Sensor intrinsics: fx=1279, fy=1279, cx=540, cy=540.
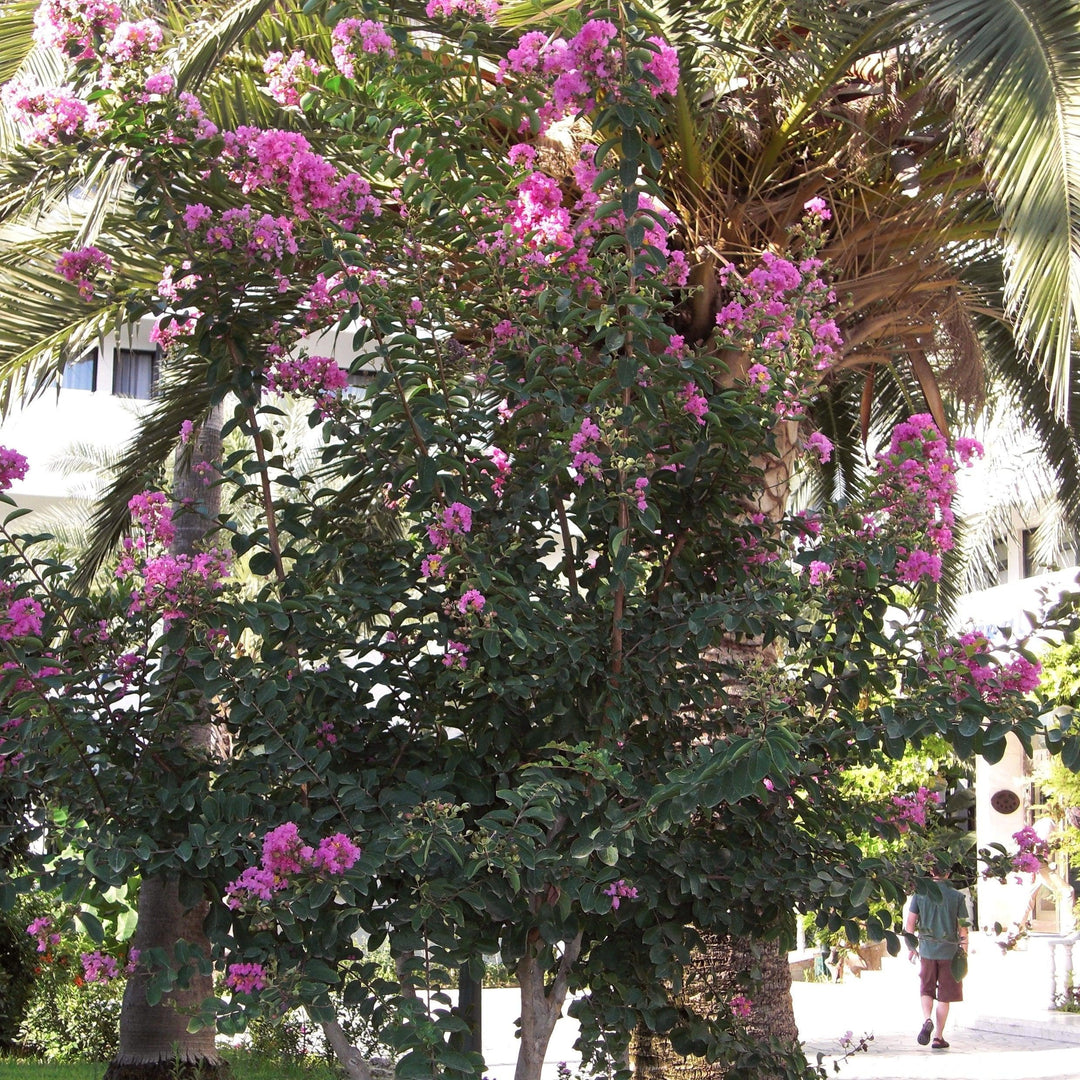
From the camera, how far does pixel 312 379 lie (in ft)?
11.3

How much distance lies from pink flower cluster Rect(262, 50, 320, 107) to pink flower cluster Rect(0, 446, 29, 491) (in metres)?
1.23

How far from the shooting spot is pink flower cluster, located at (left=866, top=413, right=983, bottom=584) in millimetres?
3398

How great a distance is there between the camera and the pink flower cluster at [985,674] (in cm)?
305

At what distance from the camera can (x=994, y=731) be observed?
2928 mm

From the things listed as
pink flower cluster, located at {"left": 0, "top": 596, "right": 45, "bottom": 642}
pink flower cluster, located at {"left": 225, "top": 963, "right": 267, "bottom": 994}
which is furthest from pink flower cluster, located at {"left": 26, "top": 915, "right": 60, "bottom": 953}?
pink flower cluster, located at {"left": 0, "top": 596, "right": 45, "bottom": 642}

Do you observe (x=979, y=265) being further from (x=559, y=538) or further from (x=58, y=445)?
(x=58, y=445)

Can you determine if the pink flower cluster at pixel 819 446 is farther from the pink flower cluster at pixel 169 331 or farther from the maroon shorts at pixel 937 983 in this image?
the maroon shorts at pixel 937 983

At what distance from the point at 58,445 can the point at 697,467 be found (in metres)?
21.7

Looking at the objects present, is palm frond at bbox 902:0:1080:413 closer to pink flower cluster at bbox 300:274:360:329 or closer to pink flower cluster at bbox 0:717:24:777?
pink flower cluster at bbox 300:274:360:329

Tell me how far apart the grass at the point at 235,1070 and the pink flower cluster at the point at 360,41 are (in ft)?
21.0

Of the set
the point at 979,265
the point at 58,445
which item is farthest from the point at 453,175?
the point at 58,445

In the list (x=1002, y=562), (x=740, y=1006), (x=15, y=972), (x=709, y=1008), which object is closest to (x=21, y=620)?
(x=740, y=1006)

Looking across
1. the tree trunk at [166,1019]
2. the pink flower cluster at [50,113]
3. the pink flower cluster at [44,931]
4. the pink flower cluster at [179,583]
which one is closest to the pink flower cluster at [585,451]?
the pink flower cluster at [179,583]

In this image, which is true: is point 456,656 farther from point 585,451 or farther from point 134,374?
point 134,374
